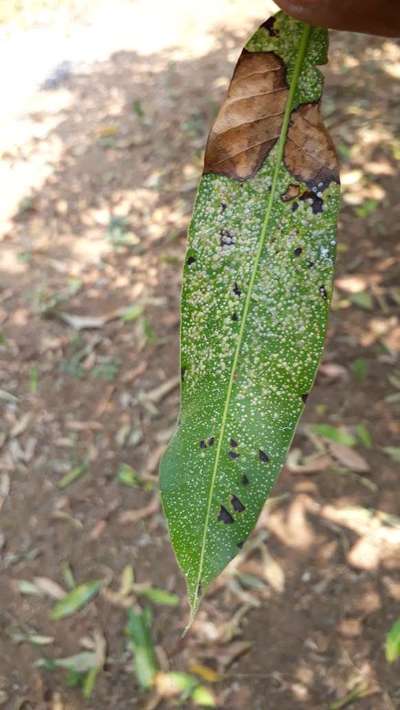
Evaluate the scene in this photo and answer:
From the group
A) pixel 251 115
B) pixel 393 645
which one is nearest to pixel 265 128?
pixel 251 115

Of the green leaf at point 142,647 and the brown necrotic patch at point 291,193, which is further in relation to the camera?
the green leaf at point 142,647


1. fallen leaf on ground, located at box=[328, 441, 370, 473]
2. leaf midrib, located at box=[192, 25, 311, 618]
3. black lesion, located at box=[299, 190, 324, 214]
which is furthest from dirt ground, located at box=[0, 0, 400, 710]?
black lesion, located at box=[299, 190, 324, 214]

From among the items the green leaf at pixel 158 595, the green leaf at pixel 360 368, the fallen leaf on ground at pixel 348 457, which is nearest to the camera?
the green leaf at pixel 158 595

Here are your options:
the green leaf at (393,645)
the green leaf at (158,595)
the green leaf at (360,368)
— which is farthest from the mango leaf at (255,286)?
the green leaf at (360,368)

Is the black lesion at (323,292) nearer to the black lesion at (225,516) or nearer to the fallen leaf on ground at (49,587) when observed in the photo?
the black lesion at (225,516)

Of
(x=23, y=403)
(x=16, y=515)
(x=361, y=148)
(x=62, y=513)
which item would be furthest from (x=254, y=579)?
(x=361, y=148)

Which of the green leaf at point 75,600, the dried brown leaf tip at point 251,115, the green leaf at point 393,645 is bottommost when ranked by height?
the green leaf at point 75,600

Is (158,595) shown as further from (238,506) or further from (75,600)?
(238,506)
